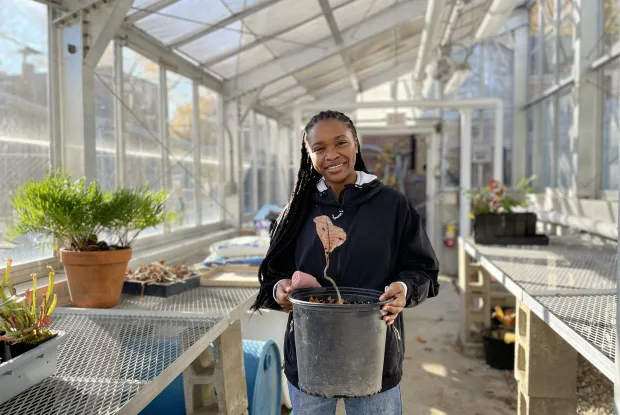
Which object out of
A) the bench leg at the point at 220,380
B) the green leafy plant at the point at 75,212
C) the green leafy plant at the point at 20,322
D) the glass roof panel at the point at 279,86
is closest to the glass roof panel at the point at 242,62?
the glass roof panel at the point at 279,86

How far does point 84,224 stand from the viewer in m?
1.82

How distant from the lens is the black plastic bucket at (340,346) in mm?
1119

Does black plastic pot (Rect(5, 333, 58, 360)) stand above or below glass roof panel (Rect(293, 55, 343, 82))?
below

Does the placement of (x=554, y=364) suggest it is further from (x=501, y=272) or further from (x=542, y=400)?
(x=501, y=272)

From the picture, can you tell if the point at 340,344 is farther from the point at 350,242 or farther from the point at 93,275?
the point at 93,275

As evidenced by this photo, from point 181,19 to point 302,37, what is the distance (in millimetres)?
1692

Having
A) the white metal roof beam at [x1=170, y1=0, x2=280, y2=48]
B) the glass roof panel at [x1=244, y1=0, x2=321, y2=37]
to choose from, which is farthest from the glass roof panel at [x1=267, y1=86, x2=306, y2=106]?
the white metal roof beam at [x1=170, y1=0, x2=280, y2=48]

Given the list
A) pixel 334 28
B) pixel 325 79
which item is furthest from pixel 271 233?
pixel 325 79

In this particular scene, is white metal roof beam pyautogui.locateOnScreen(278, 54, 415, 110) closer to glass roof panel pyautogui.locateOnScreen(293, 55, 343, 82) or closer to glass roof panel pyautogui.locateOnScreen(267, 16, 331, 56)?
glass roof panel pyautogui.locateOnScreen(293, 55, 343, 82)

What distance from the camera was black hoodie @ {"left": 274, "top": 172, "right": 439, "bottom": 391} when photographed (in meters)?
1.32

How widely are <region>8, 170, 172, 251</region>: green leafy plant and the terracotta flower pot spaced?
0.07 metres

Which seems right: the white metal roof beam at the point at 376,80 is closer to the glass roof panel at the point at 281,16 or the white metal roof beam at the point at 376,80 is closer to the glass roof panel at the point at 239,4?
the glass roof panel at the point at 281,16

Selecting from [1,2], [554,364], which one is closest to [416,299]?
[554,364]

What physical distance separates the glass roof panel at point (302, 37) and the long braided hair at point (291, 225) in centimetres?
329
